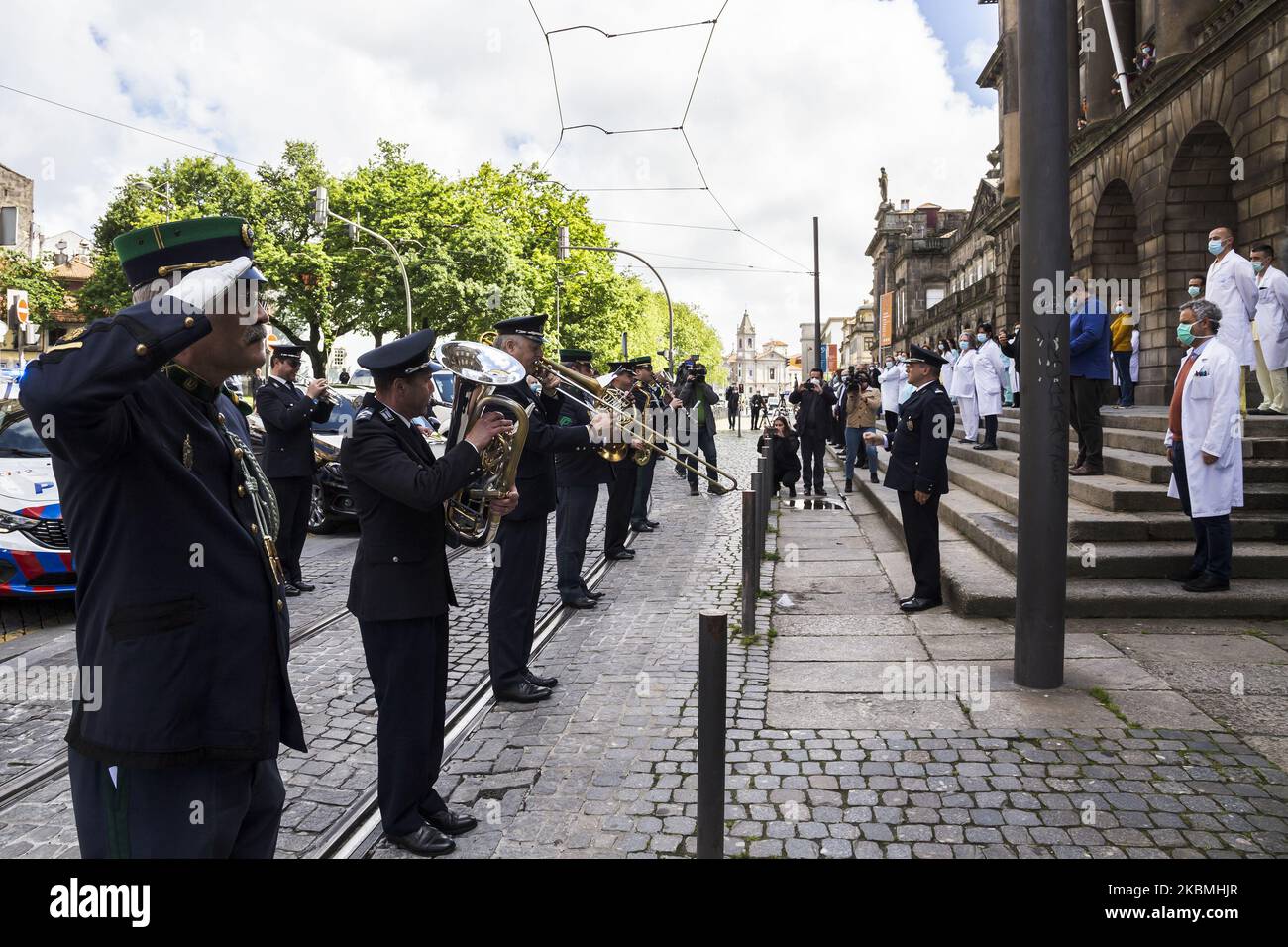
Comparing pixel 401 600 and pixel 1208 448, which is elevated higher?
pixel 1208 448

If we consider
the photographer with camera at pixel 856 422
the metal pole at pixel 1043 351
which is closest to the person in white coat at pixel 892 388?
the photographer with camera at pixel 856 422

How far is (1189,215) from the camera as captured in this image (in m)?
16.5

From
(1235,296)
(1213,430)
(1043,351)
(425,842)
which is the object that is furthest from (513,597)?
(1235,296)

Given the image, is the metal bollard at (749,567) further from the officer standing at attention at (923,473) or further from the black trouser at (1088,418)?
the black trouser at (1088,418)

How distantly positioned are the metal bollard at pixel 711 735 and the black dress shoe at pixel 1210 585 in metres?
5.36

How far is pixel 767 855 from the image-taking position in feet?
11.6

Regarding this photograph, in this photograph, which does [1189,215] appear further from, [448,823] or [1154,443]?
[448,823]

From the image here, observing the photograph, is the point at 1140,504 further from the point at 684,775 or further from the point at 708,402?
the point at 708,402

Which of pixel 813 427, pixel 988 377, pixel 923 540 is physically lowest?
pixel 923 540

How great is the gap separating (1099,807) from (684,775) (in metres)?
1.78

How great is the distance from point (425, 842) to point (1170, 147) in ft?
58.5

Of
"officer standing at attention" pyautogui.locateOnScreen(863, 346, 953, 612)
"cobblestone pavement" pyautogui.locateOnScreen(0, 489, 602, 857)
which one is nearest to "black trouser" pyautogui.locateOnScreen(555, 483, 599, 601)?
"cobblestone pavement" pyautogui.locateOnScreen(0, 489, 602, 857)

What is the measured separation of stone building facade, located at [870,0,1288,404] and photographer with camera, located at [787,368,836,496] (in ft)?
13.4
